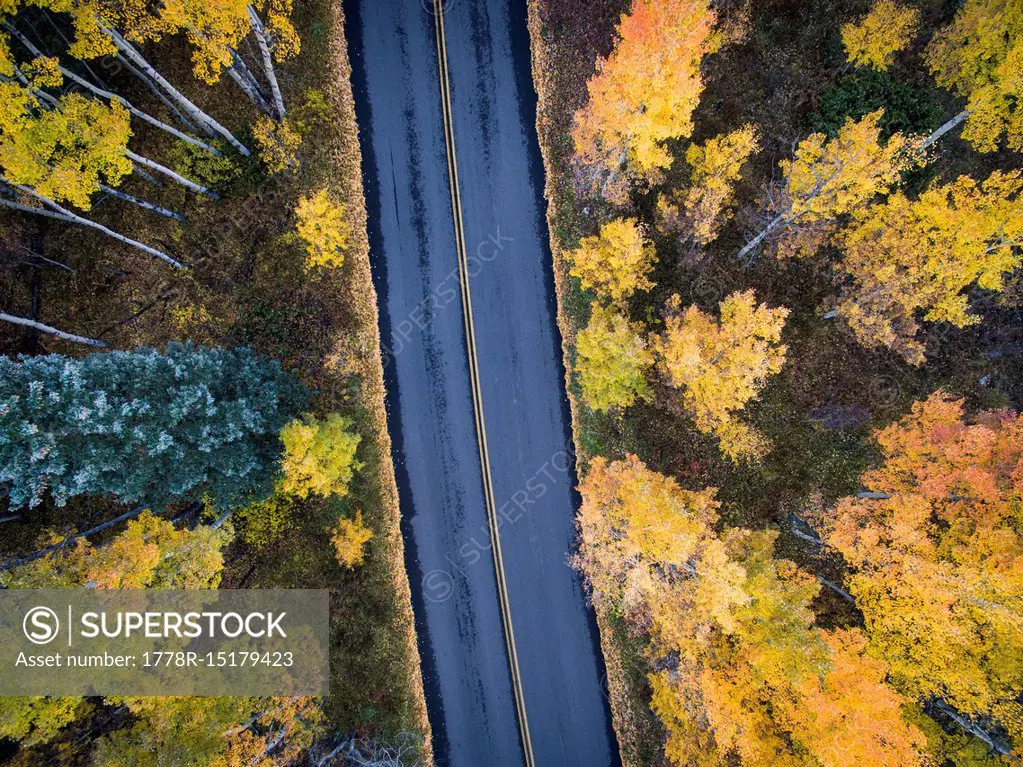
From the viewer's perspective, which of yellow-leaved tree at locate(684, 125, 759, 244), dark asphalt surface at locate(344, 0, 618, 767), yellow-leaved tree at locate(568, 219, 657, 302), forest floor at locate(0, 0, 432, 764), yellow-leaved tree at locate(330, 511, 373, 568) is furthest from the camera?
dark asphalt surface at locate(344, 0, 618, 767)

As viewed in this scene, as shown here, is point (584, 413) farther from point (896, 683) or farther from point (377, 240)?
point (896, 683)

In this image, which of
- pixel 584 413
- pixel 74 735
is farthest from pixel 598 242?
pixel 74 735

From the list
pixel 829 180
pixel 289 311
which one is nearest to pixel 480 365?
pixel 289 311

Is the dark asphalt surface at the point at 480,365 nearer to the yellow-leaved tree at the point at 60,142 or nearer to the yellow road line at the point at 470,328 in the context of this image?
the yellow road line at the point at 470,328

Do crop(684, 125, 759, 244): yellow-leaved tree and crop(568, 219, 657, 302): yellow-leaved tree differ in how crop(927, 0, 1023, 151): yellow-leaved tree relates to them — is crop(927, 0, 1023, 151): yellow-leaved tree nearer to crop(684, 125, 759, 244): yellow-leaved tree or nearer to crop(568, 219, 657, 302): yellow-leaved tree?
crop(684, 125, 759, 244): yellow-leaved tree

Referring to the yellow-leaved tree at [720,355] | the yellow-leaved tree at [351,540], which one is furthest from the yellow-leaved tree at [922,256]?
the yellow-leaved tree at [351,540]

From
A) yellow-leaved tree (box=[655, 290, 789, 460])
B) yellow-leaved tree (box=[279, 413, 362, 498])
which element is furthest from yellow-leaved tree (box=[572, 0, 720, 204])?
yellow-leaved tree (box=[279, 413, 362, 498])
